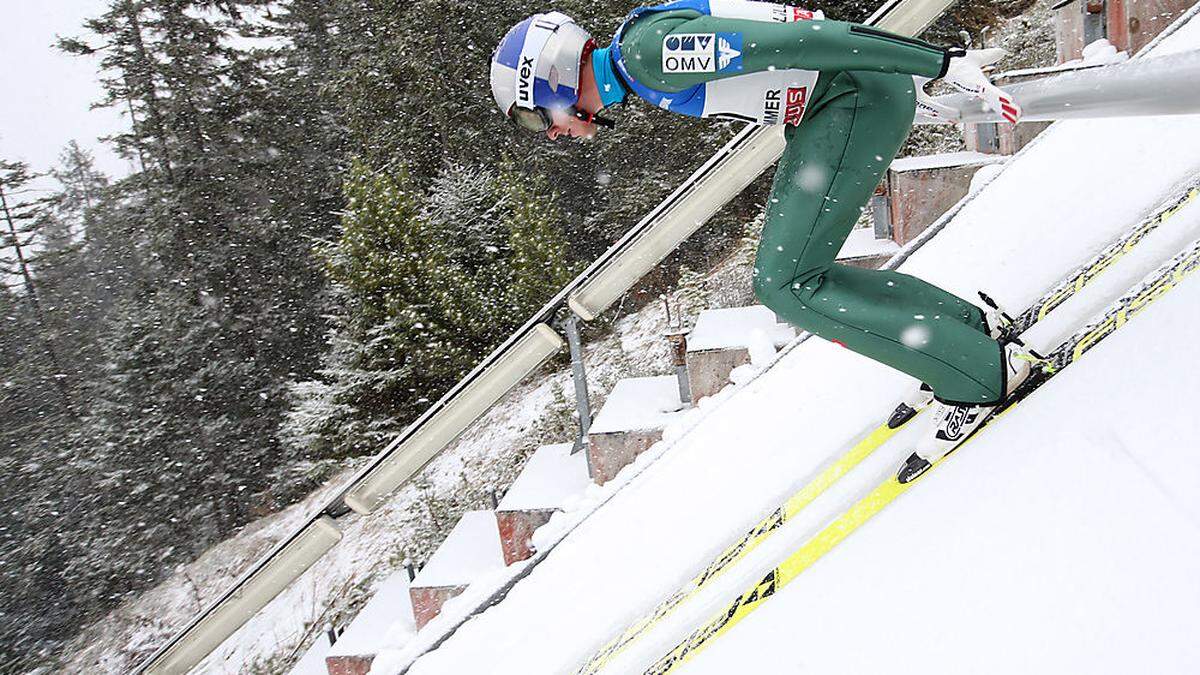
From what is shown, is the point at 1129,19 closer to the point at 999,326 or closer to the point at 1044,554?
the point at 999,326

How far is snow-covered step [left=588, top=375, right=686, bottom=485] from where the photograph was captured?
12.8 ft

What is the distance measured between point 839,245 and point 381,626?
139 inches

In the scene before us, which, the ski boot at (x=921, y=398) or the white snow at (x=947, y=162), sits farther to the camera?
the white snow at (x=947, y=162)

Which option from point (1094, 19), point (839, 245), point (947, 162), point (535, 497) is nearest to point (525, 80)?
point (839, 245)

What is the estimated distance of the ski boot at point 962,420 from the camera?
1951 mm

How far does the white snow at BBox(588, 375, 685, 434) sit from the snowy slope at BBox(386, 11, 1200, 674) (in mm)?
509

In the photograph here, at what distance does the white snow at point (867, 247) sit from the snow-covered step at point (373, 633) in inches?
128

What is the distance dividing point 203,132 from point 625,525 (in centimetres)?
1755

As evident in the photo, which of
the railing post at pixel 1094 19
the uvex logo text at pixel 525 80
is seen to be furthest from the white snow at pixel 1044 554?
the railing post at pixel 1094 19

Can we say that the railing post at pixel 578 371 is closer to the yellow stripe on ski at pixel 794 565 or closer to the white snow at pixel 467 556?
the white snow at pixel 467 556

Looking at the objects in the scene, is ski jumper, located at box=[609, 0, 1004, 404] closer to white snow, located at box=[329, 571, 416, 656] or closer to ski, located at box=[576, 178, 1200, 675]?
ski, located at box=[576, 178, 1200, 675]

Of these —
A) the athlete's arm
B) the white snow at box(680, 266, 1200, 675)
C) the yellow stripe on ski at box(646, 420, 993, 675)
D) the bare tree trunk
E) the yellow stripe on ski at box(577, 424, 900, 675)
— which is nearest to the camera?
the white snow at box(680, 266, 1200, 675)

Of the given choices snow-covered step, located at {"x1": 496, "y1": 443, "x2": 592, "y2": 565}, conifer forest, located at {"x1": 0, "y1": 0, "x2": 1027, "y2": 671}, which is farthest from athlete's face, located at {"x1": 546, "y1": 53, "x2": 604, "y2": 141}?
conifer forest, located at {"x1": 0, "y1": 0, "x2": 1027, "y2": 671}

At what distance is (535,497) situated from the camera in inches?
161
